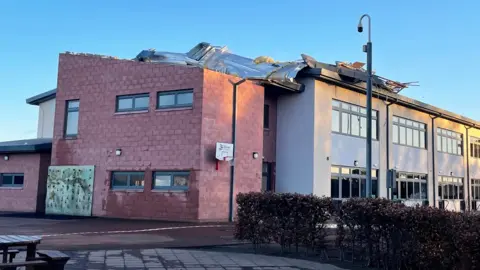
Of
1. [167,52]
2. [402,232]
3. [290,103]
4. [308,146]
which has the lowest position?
[402,232]

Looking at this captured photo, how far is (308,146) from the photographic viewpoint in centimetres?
2348

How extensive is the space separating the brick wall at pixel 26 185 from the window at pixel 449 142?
26.0 meters

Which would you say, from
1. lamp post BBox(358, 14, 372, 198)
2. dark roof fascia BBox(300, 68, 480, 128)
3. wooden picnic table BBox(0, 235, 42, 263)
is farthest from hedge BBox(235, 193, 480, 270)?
Answer: dark roof fascia BBox(300, 68, 480, 128)

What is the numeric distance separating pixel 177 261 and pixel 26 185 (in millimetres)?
17525

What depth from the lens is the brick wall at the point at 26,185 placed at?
78.2 feet

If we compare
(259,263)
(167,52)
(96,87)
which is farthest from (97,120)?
(259,263)

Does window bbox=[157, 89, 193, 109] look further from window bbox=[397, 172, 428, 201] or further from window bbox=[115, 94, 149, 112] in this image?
window bbox=[397, 172, 428, 201]

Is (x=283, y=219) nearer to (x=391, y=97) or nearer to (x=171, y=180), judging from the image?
(x=171, y=180)

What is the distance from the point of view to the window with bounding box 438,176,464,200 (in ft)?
115

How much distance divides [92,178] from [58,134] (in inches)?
126

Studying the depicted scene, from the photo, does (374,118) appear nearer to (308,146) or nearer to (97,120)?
(308,146)

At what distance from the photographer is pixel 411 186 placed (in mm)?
32125

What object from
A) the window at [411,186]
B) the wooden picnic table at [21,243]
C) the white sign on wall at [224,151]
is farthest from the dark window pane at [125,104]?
the window at [411,186]

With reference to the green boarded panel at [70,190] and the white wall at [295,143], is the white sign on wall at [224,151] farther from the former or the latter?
the green boarded panel at [70,190]
